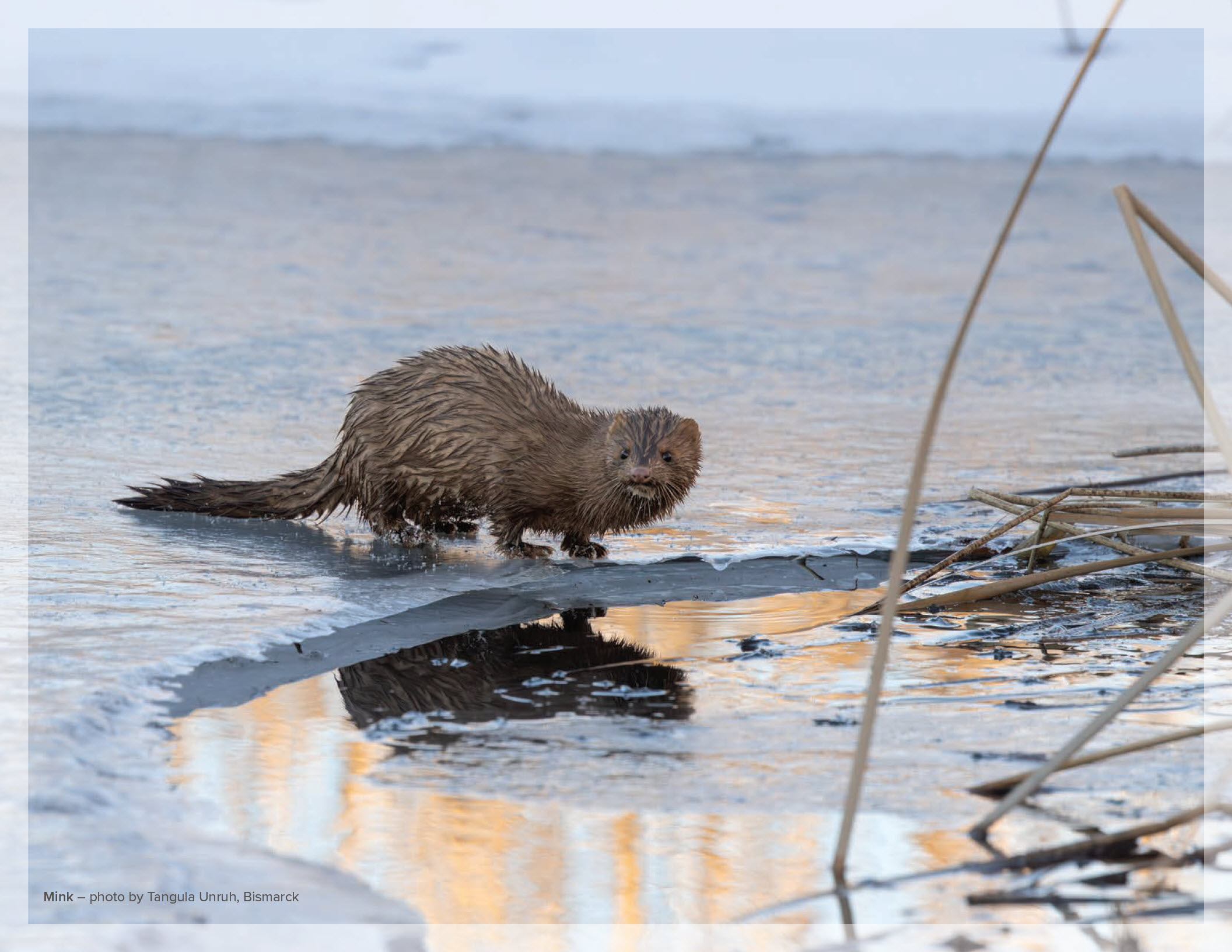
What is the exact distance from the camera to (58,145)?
504 inches

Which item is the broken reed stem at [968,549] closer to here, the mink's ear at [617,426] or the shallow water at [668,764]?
the shallow water at [668,764]

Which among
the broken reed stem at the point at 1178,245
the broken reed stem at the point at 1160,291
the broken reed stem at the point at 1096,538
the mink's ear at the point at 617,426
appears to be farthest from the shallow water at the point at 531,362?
the broken reed stem at the point at 1178,245

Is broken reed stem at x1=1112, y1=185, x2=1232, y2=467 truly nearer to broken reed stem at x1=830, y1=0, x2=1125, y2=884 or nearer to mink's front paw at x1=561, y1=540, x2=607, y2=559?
broken reed stem at x1=830, y1=0, x2=1125, y2=884

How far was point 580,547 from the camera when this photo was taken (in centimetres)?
486

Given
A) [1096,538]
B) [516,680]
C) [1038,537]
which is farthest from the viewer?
[1038,537]

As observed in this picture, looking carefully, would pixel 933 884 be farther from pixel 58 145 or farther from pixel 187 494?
pixel 58 145

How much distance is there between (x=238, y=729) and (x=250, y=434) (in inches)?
122

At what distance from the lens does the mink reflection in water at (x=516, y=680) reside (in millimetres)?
3035

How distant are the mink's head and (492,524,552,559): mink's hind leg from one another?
394mm

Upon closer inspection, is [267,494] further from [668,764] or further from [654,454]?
[668,764]

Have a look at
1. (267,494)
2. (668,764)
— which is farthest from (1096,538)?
(267,494)

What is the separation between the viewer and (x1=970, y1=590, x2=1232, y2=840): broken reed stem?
2.21 m

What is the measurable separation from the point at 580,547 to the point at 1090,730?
107 inches

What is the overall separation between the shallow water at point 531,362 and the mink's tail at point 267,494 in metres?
0.07
